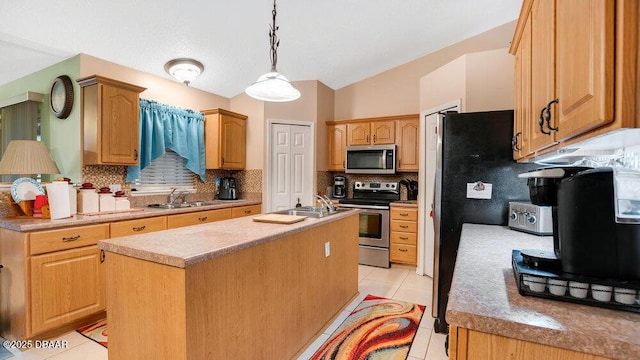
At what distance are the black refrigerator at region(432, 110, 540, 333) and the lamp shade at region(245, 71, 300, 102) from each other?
119 cm

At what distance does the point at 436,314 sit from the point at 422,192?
1673 millimetres

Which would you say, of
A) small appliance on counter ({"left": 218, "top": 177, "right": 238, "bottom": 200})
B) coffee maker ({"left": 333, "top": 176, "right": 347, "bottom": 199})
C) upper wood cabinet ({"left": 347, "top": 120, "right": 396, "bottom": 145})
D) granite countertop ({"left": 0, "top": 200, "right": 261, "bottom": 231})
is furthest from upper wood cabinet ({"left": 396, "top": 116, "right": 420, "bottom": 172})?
granite countertop ({"left": 0, "top": 200, "right": 261, "bottom": 231})

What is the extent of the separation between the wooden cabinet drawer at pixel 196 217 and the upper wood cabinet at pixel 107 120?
761mm

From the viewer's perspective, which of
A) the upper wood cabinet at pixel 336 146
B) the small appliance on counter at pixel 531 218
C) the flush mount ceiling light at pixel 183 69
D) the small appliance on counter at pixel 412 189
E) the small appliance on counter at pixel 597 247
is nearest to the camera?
the small appliance on counter at pixel 597 247

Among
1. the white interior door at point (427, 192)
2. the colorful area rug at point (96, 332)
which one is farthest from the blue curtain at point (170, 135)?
the white interior door at point (427, 192)

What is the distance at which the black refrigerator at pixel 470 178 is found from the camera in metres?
2.09

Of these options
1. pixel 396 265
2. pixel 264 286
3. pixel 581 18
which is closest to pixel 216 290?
pixel 264 286

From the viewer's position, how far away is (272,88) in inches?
86.7

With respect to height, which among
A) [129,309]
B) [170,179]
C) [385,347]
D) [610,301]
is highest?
[170,179]

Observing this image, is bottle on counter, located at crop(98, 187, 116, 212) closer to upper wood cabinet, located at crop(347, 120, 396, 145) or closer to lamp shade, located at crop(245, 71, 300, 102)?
lamp shade, located at crop(245, 71, 300, 102)

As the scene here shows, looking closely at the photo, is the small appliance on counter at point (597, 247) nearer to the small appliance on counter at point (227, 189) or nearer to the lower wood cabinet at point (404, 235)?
the lower wood cabinet at point (404, 235)

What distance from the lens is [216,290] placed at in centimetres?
143

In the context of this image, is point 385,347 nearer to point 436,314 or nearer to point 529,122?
point 436,314

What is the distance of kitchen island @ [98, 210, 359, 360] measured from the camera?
4.29ft
